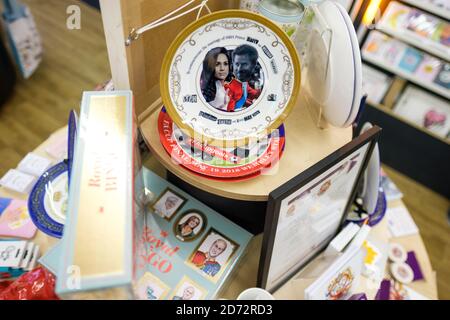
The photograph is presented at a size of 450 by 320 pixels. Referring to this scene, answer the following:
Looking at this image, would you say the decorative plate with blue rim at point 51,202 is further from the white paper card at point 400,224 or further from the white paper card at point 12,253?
the white paper card at point 400,224

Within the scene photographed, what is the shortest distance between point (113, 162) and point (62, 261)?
0.63ft

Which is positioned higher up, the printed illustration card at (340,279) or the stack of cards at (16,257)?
the printed illustration card at (340,279)

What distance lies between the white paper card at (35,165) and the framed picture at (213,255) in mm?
592

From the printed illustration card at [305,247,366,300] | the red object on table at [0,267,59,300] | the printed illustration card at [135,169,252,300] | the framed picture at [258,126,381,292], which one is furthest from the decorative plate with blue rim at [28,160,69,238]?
the printed illustration card at [305,247,366,300]

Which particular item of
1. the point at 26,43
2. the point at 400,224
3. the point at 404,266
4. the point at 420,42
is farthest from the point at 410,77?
the point at 26,43

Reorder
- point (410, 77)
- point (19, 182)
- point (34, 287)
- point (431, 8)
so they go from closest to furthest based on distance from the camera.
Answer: point (34, 287) < point (19, 182) < point (431, 8) < point (410, 77)

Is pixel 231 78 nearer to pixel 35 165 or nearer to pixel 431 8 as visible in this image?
pixel 35 165

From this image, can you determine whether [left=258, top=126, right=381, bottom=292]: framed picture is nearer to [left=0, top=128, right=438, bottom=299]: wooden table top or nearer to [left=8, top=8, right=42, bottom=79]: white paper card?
[left=0, top=128, right=438, bottom=299]: wooden table top

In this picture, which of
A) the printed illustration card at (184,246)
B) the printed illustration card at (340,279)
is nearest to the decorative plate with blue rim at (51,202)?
the printed illustration card at (184,246)

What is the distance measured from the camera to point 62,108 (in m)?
2.53

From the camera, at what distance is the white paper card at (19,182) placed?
1185mm

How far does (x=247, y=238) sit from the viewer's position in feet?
3.38

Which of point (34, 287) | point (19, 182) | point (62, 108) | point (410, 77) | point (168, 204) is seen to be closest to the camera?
point (34, 287)

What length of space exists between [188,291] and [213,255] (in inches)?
4.4
